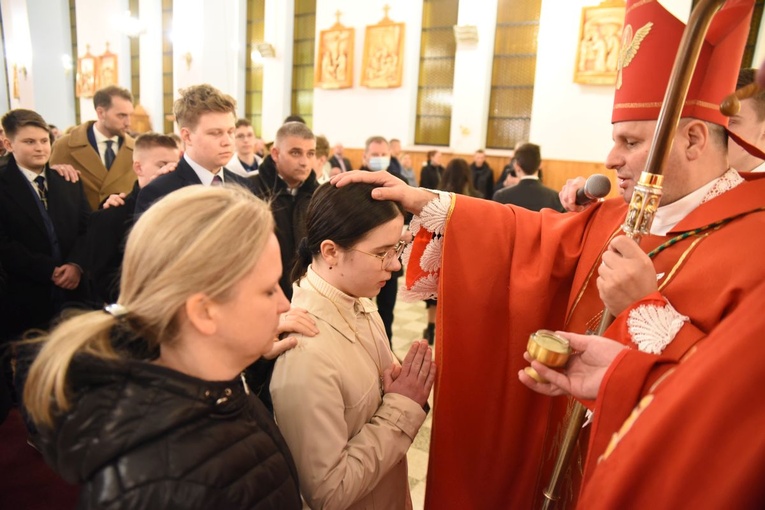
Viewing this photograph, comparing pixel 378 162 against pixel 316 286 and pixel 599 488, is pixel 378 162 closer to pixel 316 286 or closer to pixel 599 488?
pixel 316 286

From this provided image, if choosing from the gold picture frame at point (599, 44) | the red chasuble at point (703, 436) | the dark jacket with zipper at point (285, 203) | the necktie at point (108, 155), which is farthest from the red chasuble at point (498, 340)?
the gold picture frame at point (599, 44)

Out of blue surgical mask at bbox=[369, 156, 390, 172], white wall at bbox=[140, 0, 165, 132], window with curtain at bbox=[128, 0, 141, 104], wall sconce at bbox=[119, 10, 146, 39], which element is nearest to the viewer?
blue surgical mask at bbox=[369, 156, 390, 172]

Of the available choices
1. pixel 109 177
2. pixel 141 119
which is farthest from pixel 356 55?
pixel 109 177

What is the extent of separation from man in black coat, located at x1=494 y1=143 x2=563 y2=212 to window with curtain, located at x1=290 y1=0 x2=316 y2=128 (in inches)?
361

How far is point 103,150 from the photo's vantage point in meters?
4.49

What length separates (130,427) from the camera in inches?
33.0

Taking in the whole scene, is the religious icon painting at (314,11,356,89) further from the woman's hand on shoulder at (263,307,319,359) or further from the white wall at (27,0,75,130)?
the woman's hand on shoulder at (263,307,319,359)

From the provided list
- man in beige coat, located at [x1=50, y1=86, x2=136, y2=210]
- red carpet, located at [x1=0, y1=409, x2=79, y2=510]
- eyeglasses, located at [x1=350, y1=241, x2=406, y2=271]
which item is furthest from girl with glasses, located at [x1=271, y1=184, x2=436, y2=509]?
man in beige coat, located at [x1=50, y1=86, x2=136, y2=210]

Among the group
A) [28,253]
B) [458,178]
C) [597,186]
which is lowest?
[28,253]

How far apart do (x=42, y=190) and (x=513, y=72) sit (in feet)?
30.5

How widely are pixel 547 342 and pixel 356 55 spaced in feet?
38.5

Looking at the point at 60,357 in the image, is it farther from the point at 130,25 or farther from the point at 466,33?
the point at 130,25

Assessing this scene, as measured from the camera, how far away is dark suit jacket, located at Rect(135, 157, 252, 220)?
2.73 meters

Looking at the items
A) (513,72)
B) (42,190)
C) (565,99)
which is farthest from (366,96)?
(42,190)
